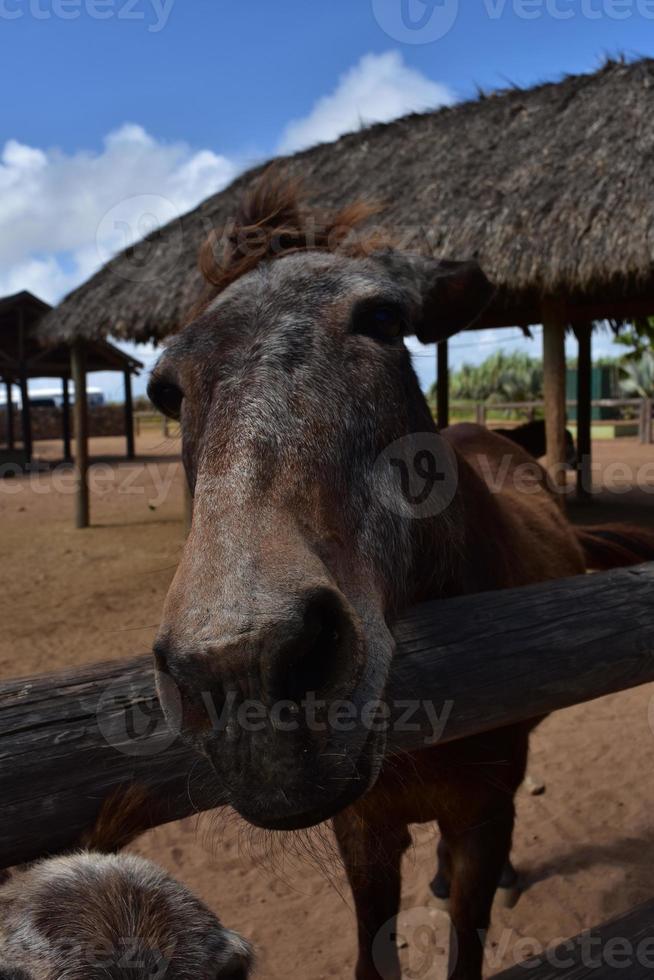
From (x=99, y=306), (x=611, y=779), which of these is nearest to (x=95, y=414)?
(x=99, y=306)

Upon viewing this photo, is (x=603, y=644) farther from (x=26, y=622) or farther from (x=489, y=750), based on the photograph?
(x=26, y=622)

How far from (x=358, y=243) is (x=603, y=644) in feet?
3.67

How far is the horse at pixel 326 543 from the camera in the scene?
39.6 inches

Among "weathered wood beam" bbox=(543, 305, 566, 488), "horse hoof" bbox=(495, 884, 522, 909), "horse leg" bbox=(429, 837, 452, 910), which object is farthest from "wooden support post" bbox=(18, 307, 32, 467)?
"horse hoof" bbox=(495, 884, 522, 909)

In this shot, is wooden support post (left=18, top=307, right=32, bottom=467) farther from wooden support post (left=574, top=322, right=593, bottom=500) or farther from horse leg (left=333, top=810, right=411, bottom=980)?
horse leg (left=333, top=810, right=411, bottom=980)

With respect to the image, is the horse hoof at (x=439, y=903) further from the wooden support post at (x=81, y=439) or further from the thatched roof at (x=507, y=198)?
the wooden support post at (x=81, y=439)

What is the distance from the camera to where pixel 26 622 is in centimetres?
630

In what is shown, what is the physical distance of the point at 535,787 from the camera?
12.0ft

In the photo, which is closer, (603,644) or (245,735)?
(245,735)

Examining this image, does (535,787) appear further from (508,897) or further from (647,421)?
(647,421)

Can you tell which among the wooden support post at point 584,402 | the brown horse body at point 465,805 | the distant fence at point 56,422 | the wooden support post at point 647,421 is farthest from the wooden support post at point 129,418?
the brown horse body at point 465,805

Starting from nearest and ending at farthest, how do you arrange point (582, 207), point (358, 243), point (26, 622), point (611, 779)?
point (358, 243) < point (611, 779) < point (26, 622) < point (582, 207)

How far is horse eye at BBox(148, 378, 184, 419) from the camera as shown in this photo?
5.43ft

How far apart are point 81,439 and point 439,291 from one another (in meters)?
10.0
